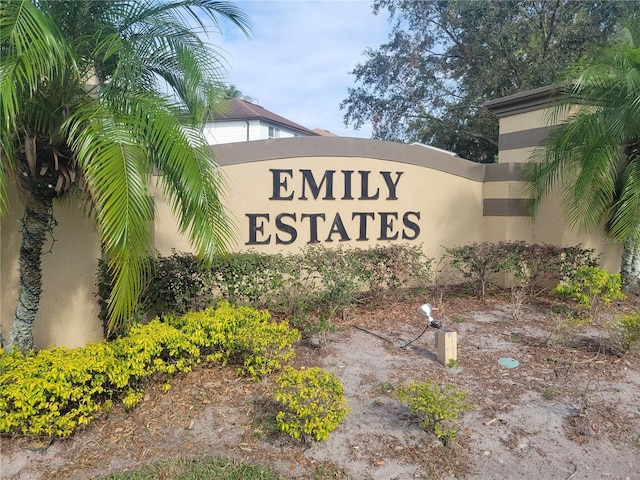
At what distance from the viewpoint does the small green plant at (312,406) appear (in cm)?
333

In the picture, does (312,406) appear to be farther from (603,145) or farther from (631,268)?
(631,268)

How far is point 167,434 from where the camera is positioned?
3754 mm

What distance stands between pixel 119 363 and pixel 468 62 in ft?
58.4

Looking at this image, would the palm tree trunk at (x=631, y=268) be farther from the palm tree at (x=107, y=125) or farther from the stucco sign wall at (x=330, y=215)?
the palm tree at (x=107, y=125)

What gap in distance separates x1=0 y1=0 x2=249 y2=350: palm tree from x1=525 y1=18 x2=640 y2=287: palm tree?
5541 mm

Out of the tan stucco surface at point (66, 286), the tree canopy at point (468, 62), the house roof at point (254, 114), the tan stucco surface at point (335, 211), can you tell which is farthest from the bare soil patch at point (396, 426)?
A: the house roof at point (254, 114)

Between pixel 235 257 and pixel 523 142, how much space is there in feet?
21.7

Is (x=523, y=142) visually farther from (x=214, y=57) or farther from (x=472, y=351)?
(x=214, y=57)

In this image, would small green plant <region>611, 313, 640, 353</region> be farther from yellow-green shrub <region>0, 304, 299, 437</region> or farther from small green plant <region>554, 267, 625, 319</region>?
yellow-green shrub <region>0, 304, 299, 437</region>

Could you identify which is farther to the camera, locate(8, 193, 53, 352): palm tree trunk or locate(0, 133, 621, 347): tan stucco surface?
locate(0, 133, 621, 347): tan stucco surface

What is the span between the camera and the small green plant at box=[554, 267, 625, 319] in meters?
6.54

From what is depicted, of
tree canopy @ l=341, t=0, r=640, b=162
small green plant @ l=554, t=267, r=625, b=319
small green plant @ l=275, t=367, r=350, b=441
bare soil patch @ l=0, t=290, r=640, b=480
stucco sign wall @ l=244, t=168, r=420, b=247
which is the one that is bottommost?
bare soil patch @ l=0, t=290, r=640, b=480

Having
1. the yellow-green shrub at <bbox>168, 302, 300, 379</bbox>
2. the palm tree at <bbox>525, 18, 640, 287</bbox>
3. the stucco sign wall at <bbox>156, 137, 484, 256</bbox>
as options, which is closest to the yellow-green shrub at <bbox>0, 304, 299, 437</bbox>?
the yellow-green shrub at <bbox>168, 302, 300, 379</bbox>

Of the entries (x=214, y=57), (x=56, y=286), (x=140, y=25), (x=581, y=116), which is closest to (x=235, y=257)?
(x=56, y=286)
